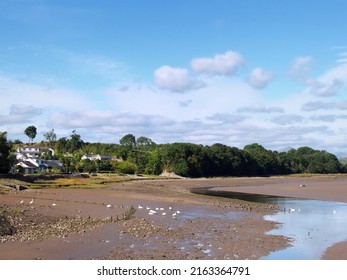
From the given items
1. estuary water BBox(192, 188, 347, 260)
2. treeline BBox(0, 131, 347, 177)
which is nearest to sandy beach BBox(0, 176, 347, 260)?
estuary water BBox(192, 188, 347, 260)

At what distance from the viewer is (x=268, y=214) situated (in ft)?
113

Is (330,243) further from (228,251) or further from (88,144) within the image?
(88,144)

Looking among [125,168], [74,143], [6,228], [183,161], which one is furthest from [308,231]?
[74,143]

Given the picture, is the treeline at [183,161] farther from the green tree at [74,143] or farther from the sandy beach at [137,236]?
the sandy beach at [137,236]

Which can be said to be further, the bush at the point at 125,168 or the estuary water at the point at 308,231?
the bush at the point at 125,168

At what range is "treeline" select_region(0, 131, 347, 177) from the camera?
115000mm

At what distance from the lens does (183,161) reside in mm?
117188

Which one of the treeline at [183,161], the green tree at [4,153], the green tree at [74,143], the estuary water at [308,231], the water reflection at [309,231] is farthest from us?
the green tree at [74,143]

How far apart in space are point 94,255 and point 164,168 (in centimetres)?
10217

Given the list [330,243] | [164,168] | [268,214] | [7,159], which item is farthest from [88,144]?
[330,243]

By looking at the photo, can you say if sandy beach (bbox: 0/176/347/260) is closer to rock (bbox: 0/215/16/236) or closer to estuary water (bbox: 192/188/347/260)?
rock (bbox: 0/215/16/236)

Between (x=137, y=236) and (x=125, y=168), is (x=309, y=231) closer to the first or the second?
(x=137, y=236)

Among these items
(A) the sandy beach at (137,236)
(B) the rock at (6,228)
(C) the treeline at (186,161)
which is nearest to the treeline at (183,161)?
(C) the treeline at (186,161)

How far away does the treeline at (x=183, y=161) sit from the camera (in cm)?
11500
